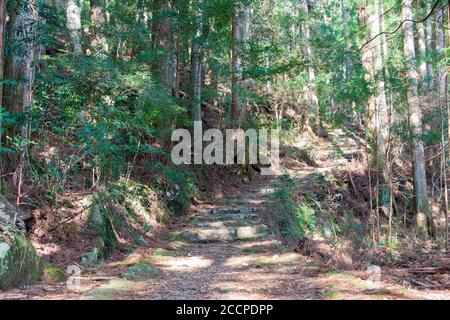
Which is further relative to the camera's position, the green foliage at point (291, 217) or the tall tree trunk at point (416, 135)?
the tall tree trunk at point (416, 135)

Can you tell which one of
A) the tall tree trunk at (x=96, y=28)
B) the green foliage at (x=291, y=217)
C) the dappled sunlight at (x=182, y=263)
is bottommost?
the dappled sunlight at (x=182, y=263)

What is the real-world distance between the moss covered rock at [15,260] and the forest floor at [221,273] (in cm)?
18

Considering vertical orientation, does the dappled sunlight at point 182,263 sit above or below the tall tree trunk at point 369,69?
below

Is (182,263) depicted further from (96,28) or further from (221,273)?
(96,28)

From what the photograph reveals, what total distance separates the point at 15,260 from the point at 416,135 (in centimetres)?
1034

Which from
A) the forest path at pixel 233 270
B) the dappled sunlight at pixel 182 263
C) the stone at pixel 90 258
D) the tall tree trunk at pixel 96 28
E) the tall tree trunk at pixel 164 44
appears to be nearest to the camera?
the forest path at pixel 233 270

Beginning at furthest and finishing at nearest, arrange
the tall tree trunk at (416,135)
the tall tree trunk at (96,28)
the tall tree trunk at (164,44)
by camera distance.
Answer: the tall tree trunk at (96,28)
the tall tree trunk at (416,135)
the tall tree trunk at (164,44)

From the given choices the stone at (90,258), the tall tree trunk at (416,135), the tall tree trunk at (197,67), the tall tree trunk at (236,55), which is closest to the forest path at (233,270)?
the stone at (90,258)

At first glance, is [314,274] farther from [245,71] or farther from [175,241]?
[245,71]

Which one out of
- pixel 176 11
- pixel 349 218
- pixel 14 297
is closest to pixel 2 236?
pixel 14 297

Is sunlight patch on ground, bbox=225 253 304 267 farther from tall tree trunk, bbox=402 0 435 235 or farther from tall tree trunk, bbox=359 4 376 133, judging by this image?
tall tree trunk, bbox=402 0 435 235

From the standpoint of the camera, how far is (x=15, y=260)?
4.26 m

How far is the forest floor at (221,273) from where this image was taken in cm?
416

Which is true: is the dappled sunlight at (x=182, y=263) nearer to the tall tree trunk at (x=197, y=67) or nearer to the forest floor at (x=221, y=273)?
the forest floor at (x=221, y=273)
